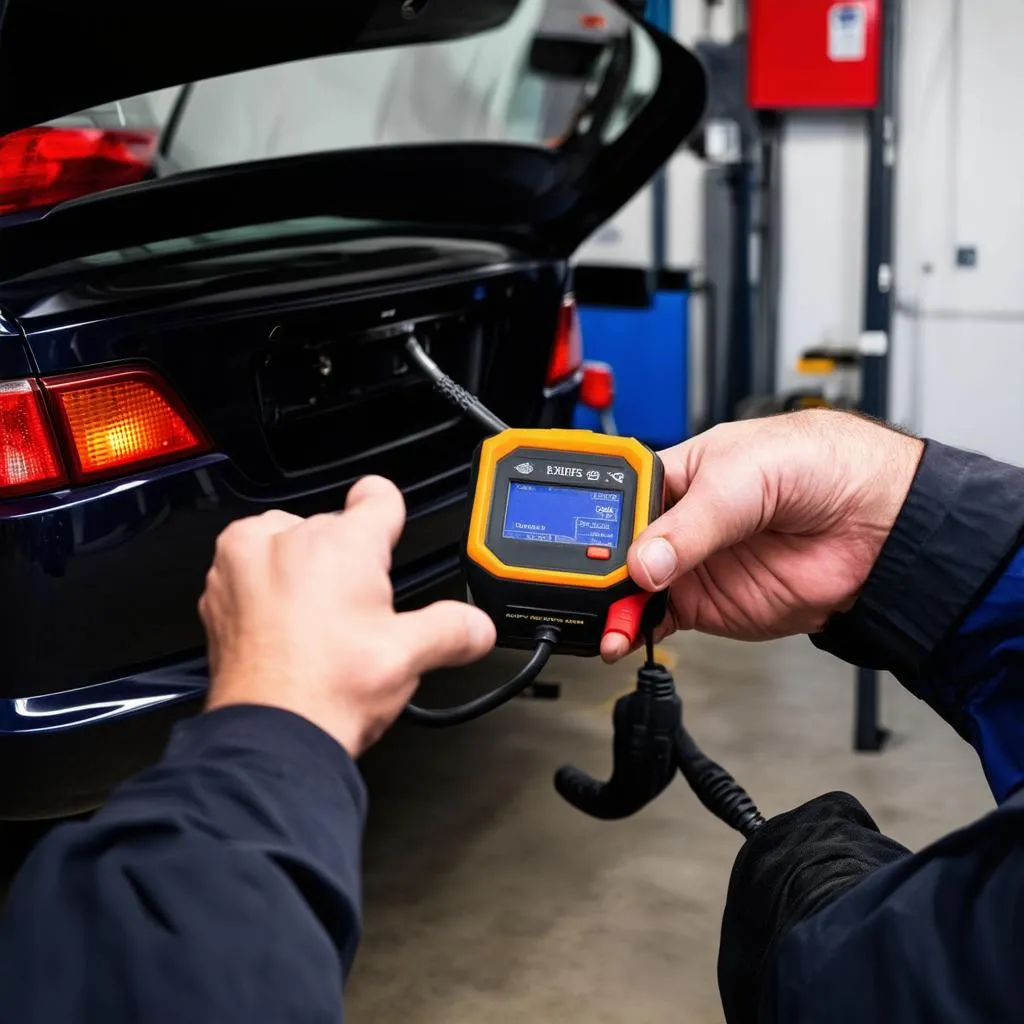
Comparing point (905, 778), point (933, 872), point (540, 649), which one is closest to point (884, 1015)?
point (933, 872)

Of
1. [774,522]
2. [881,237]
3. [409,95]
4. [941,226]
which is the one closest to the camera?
[774,522]

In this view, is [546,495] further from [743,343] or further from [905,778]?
[743,343]

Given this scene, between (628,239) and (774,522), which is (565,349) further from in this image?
(628,239)

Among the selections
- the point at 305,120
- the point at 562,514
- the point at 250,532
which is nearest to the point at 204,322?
the point at 562,514

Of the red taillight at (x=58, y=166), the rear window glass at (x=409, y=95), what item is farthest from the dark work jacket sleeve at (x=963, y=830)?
the rear window glass at (x=409, y=95)

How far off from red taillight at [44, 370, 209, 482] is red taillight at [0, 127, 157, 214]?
0.79ft

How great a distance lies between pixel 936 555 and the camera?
3.65 feet

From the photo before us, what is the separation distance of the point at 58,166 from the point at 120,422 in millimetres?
356

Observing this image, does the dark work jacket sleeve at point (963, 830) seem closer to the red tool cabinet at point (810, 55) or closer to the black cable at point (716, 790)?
the black cable at point (716, 790)

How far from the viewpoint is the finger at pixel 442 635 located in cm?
70

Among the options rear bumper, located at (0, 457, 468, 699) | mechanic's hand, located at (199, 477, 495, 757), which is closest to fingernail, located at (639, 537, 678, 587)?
mechanic's hand, located at (199, 477, 495, 757)

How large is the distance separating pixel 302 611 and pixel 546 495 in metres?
0.49

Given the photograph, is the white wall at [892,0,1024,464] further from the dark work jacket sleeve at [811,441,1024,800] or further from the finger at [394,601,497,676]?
the finger at [394,601,497,676]

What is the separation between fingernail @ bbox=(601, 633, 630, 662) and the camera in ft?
3.55
